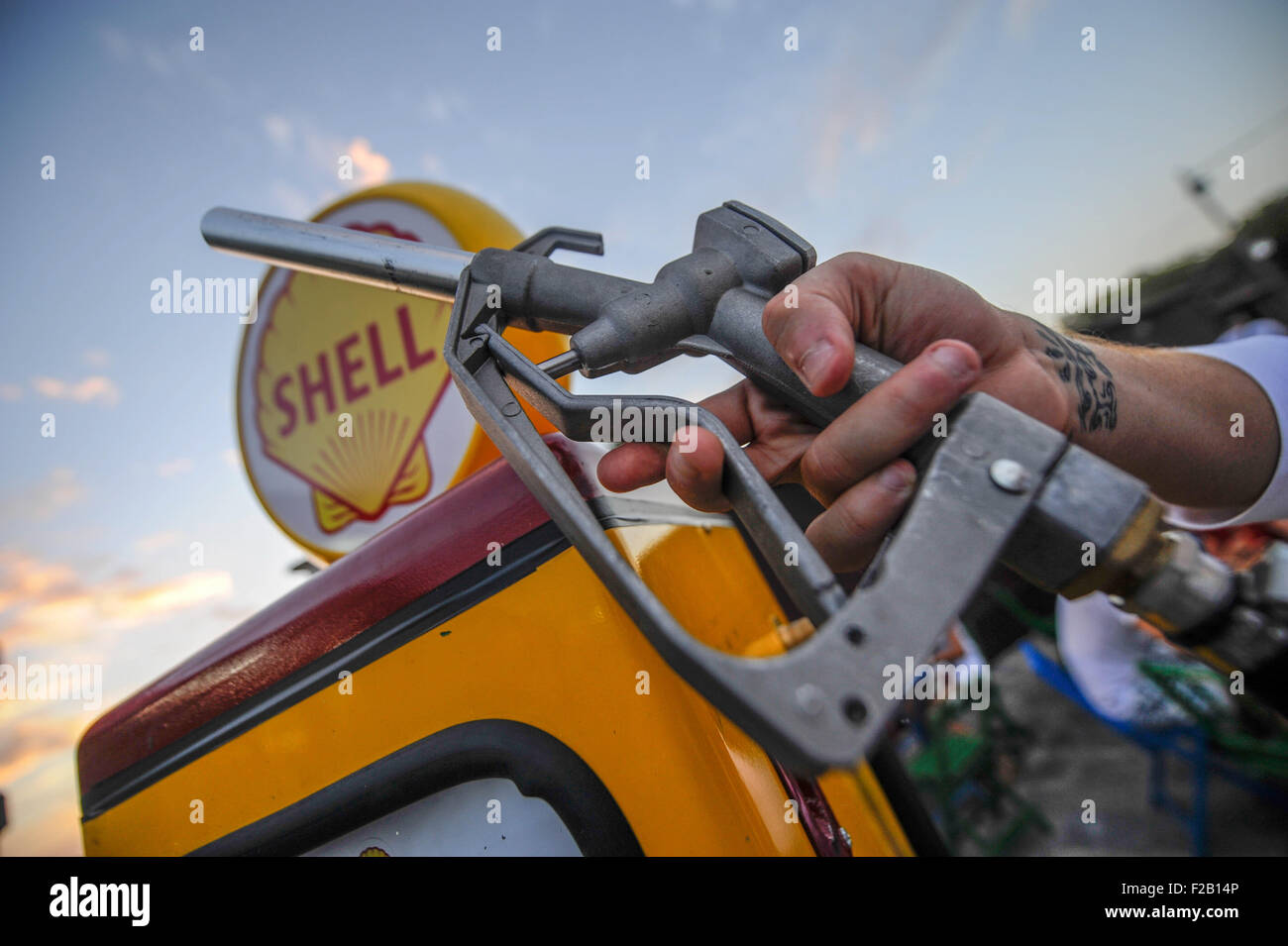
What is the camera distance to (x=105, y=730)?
3.20ft

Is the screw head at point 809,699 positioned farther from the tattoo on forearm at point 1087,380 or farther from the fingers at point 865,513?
the tattoo on forearm at point 1087,380

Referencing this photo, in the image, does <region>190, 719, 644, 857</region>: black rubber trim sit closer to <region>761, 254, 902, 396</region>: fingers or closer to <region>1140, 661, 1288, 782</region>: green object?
<region>761, 254, 902, 396</region>: fingers

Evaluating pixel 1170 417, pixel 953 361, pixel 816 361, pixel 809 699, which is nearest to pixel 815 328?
pixel 816 361

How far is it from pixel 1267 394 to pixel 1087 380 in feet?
1.75

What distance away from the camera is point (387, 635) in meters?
0.81

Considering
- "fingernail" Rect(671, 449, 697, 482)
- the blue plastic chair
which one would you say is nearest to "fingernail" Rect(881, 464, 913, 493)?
"fingernail" Rect(671, 449, 697, 482)

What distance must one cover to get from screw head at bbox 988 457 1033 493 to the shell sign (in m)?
0.83

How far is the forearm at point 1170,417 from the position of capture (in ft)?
3.48

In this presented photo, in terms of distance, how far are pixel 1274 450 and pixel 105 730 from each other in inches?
80.4

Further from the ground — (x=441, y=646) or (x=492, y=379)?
(x=492, y=379)

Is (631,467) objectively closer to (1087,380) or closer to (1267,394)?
(1087,380)

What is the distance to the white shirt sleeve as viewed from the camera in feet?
4.15

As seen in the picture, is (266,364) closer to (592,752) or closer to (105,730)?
(105,730)
